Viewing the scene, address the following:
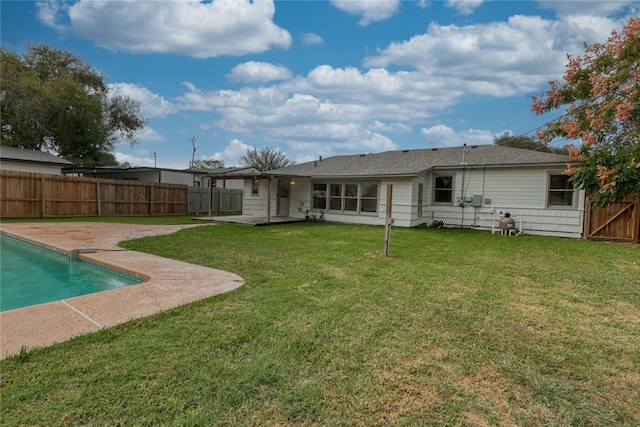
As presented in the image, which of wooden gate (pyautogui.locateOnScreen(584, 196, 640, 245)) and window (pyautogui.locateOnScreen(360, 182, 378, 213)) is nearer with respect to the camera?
wooden gate (pyautogui.locateOnScreen(584, 196, 640, 245))

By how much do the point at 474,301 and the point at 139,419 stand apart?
379 cm

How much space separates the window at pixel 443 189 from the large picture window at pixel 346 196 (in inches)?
97.5

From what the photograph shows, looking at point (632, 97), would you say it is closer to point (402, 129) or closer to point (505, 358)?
point (505, 358)

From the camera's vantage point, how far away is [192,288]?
179 inches

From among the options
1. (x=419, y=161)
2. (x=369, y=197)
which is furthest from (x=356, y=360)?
(x=419, y=161)

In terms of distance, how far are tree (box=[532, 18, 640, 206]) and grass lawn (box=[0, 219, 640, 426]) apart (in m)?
2.63

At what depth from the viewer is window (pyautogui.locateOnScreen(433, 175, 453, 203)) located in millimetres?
13461

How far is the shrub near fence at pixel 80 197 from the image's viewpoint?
44.5ft

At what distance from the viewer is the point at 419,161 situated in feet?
47.1

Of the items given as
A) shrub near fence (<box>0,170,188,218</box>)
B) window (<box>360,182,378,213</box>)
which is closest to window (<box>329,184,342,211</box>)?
window (<box>360,182,378,213</box>)

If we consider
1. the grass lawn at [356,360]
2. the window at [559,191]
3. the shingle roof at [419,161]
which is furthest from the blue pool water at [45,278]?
the window at [559,191]

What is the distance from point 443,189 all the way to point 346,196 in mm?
4043

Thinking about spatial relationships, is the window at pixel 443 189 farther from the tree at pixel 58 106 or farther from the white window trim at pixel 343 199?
the tree at pixel 58 106

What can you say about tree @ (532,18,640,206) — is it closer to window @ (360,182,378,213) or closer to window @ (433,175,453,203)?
window @ (433,175,453,203)
